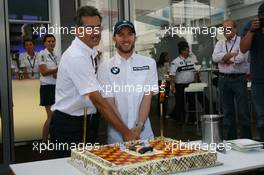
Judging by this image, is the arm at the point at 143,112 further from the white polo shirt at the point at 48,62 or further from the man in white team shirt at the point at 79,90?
the white polo shirt at the point at 48,62

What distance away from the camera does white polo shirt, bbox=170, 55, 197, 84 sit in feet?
16.1

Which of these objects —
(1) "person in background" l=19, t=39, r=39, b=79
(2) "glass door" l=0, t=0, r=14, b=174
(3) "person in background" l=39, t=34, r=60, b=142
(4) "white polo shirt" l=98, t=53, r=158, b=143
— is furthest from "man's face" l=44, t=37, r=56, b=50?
A: (4) "white polo shirt" l=98, t=53, r=158, b=143

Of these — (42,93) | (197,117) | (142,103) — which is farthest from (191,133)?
(142,103)

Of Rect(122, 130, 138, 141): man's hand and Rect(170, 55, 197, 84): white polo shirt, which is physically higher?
Rect(170, 55, 197, 84): white polo shirt

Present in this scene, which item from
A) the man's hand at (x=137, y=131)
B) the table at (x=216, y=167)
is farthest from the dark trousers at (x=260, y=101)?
the table at (x=216, y=167)

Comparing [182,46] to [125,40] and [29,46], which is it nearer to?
[29,46]

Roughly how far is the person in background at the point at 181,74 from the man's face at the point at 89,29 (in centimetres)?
288

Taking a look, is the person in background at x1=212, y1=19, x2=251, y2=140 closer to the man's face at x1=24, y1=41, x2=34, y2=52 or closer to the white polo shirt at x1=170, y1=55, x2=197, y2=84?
the white polo shirt at x1=170, y1=55, x2=197, y2=84

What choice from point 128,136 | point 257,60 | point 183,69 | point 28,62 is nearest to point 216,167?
point 128,136

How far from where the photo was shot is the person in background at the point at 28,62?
4.00m

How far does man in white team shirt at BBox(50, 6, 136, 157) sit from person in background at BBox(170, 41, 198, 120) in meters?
2.89

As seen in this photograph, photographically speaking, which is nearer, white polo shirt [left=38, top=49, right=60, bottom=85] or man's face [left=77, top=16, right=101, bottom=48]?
man's face [left=77, top=16, right=101, bottom=48]

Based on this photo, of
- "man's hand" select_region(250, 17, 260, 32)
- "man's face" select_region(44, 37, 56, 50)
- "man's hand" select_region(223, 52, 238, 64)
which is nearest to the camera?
"man's hand" select_region(250, 17, 260, 32)

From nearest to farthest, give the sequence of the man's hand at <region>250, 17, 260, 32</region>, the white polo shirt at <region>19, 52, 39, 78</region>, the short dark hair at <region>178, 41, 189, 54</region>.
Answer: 1. the man's hand at <region>250, 17, 260, 32</region>
2. the white polo shirt at <region>19, 52, 39, 78</region>
3. the short dark hair at <region>178, 41, 189, 54</region>
